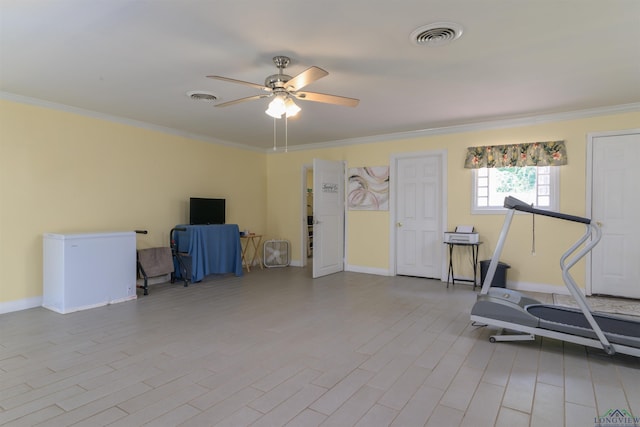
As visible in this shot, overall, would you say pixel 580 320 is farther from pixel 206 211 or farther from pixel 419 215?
pixel 206 211

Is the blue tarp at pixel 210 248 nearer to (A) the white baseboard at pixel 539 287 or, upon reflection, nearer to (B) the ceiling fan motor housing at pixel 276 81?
(B) the ceiling fan motor housing at pixel 276 81

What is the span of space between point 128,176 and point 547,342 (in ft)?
18.2

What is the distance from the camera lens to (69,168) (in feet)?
14.7

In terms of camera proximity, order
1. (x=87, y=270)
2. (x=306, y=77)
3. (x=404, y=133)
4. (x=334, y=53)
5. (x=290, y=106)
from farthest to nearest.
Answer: (x=404, y=133) → (x=87, y=270) → (x=290, y=106) → (x=334, y=53) → (x=306, y=77)

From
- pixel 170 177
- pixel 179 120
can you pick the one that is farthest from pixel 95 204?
pixel 179 120

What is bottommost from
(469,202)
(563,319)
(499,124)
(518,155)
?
(563,319)

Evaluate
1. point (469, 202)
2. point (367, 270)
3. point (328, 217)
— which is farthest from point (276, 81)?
point (367, 270)

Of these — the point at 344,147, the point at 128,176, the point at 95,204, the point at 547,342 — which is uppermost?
the point at 344,147

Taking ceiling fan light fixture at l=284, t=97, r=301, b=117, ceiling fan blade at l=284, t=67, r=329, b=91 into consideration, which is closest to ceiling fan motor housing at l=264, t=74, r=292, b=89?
ceiling fan blade at l=284, t=67, r=329, b=91

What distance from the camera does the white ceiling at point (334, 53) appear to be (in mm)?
2273

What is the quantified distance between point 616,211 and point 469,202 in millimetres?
1764

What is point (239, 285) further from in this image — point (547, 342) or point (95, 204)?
point (547, 342)

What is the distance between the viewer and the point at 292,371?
2.56 meters

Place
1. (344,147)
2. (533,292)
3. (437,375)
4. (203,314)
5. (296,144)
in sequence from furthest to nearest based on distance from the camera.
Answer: (296,144) → (344,147) → (533,292) → (203,314) → (437,375)
